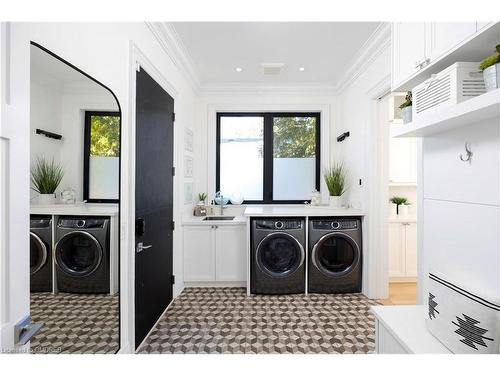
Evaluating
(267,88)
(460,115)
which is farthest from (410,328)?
(267,88)

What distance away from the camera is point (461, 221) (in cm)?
118

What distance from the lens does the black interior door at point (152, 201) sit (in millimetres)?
1963

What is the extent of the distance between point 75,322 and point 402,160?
3.86 meters

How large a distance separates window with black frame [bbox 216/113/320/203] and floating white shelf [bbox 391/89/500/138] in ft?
8.75

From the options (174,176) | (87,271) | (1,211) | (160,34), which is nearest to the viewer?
(1,211)

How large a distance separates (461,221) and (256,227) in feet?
6.70

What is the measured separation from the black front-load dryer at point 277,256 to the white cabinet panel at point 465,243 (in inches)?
63.9

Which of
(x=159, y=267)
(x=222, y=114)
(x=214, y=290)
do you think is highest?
(x=222, y=114)

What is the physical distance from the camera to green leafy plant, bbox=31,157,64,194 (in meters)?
0.95

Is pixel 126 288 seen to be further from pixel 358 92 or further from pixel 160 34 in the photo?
pixel 358 92

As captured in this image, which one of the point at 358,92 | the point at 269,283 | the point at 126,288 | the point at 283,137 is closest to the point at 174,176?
the point at 126,288

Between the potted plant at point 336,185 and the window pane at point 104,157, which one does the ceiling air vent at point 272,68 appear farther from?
the window pane at point 104,157

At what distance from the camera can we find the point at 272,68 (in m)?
3.16

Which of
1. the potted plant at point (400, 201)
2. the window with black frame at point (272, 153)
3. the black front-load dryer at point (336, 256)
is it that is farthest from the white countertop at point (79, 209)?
the potted plant at point (400, 201)
